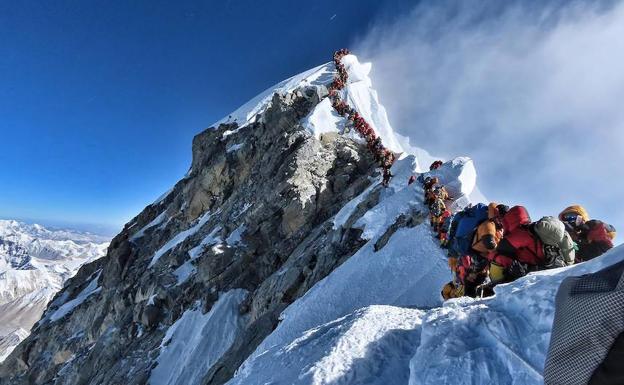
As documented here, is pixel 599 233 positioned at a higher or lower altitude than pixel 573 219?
lower

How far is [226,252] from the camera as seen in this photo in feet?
97.6

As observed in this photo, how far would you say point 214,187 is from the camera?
41.1 meters

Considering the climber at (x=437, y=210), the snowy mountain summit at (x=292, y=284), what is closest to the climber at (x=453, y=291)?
the snowy mountain summit at (x=292, y=284)

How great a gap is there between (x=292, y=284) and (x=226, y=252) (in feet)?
36.4

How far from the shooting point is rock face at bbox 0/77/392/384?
70.4 feet

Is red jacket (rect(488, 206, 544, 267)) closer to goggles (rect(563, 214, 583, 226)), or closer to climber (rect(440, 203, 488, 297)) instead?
climber (rect(440, 203, 488, 297))

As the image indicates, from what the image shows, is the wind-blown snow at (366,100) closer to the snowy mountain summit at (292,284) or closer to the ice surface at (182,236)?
the snowy mountain summit at (292,284)

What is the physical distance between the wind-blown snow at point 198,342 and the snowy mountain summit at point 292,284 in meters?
0.11

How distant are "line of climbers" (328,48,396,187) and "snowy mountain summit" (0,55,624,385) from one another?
0.80 m

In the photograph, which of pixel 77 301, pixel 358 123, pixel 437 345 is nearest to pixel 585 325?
pixel 437 345

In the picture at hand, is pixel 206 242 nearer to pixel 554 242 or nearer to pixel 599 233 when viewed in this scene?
pixel 599 233

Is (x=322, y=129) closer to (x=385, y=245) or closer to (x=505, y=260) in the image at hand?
(x=385, y=245)

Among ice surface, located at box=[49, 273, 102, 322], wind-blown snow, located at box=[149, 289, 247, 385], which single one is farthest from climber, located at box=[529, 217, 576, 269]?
ice surface, located at box=[49, 273, 102, 322]

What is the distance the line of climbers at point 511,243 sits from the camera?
23.9 ft
